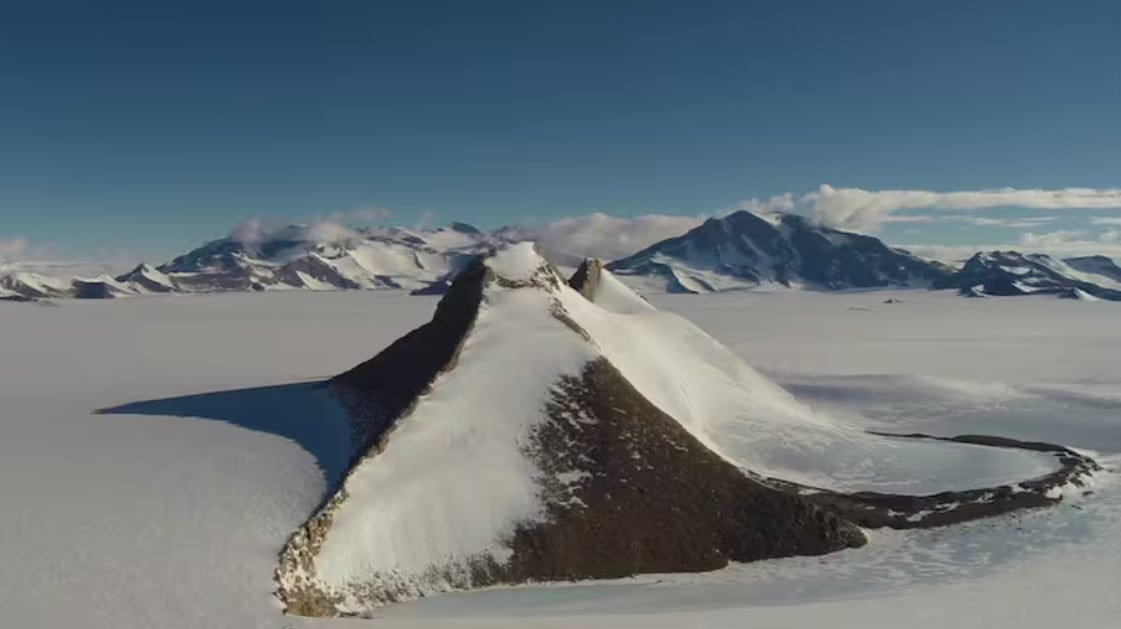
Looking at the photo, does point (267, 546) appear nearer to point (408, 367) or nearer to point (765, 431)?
point (408, 367)

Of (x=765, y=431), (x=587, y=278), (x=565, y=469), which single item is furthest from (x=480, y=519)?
(x=587, y=278)

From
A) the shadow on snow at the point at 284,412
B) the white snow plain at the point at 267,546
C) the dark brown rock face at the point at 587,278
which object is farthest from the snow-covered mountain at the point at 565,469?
the dark brown rock face at the point at 587,278

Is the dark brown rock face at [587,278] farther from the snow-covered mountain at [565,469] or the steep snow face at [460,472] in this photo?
the steep snow face at [460,472]

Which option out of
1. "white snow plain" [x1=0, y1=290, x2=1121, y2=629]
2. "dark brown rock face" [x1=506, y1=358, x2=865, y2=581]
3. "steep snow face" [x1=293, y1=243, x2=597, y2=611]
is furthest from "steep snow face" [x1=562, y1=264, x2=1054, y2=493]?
"dark brown rock face" [x1=506, y1=358, x2=865, y2=581]

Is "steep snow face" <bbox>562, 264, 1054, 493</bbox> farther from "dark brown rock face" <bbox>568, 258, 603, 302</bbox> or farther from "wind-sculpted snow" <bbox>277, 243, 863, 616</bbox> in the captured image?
"wind-sculpted snow" <bbox>277, 243, 863, 616</bbox>

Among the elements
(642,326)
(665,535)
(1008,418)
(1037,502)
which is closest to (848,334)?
(1008,418)
